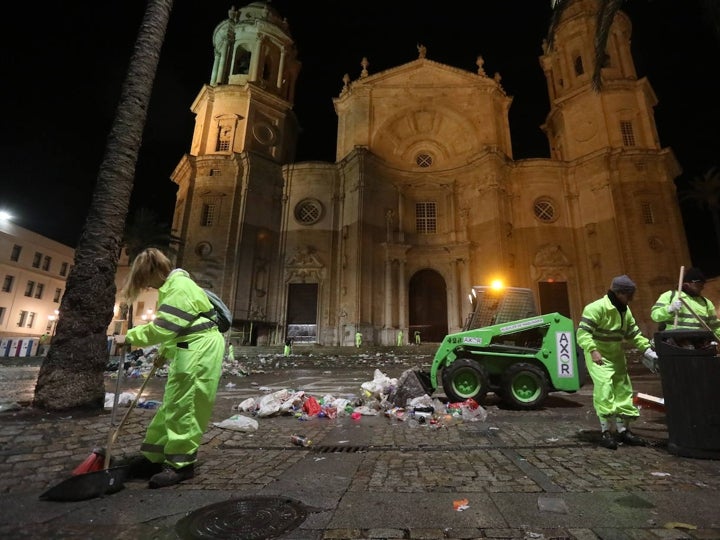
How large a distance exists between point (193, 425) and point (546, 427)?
178 inches

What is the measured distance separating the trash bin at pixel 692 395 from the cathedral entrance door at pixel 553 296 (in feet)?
71.9

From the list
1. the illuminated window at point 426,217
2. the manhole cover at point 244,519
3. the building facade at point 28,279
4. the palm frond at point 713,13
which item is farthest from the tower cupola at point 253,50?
the manhole cover at point 244,519

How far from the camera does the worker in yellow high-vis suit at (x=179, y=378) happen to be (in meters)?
3.04

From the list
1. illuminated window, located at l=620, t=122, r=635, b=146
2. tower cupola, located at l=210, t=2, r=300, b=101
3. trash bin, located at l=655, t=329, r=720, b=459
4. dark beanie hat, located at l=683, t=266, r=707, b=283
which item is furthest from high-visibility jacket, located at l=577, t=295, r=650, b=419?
tower cupola, located at l=210, t=2, r=300, b=101

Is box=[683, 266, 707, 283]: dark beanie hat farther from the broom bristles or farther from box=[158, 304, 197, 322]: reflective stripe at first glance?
the broom bristles

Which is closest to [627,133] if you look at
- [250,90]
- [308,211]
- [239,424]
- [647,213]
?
[647,213]

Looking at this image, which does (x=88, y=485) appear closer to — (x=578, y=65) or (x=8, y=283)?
(x=578, y=65)

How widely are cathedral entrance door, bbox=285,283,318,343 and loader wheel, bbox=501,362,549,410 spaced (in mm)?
18701

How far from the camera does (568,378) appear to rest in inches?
254

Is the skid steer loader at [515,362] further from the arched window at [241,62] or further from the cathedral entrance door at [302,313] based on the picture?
the arched window at [241,62]

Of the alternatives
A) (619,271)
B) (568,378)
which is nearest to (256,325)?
(568,378)

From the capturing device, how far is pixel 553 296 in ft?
79.6

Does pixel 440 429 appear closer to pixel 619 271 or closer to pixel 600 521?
pixel 600 521

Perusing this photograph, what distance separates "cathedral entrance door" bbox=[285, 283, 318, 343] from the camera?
24.6m
